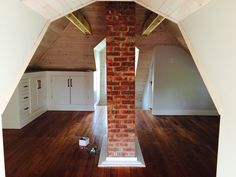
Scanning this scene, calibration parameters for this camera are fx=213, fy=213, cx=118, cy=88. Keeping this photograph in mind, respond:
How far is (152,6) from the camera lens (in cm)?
184

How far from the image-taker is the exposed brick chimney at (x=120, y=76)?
274cm

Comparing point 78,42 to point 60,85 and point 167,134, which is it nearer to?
point 60,85

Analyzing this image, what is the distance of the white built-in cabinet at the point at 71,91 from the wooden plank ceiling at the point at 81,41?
282 millimetres

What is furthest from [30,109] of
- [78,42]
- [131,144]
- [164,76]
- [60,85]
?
[164,76]

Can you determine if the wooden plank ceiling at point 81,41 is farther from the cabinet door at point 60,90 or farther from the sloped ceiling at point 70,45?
the cabinet door at point 60,90

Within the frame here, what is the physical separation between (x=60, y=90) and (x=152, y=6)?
4398 mm

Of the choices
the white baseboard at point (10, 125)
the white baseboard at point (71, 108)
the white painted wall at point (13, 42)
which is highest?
the white painted wall at point (13, 42)

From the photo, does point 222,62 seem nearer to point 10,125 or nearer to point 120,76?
point 120,76

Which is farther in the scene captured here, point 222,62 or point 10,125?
point 10,125

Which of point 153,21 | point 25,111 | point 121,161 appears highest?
point 153,21

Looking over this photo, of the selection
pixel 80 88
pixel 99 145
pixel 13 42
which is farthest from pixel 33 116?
pixel 13 42

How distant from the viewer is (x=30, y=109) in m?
4.72

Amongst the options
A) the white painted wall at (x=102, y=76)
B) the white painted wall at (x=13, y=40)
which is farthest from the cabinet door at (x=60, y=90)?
the white painted wall at (x=13, y=40)

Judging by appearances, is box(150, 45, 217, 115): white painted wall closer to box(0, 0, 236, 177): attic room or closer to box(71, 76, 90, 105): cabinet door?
box(0, 0, 236, 177): attic room
